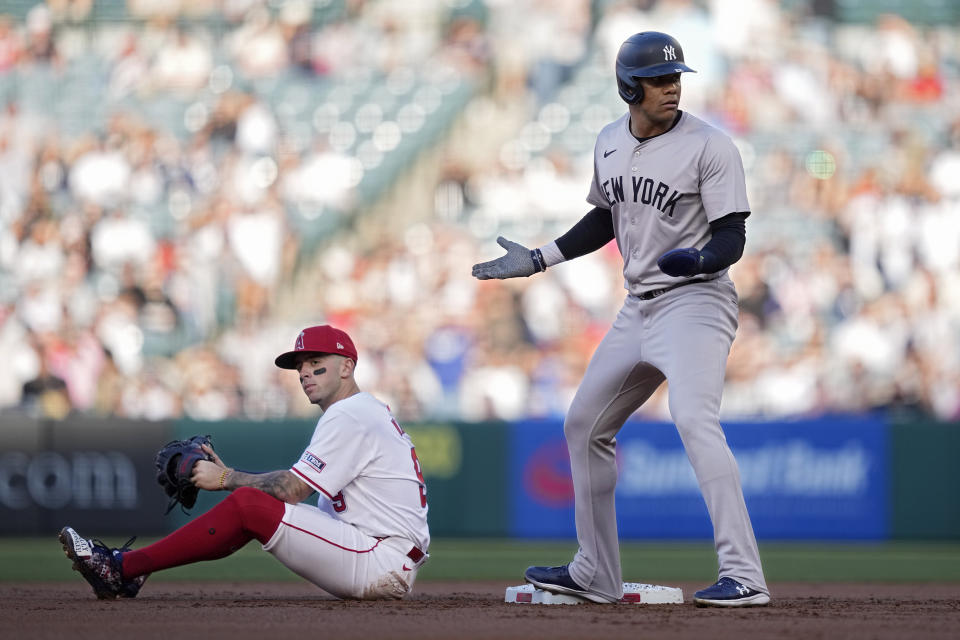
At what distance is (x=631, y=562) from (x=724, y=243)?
4711 millimetres

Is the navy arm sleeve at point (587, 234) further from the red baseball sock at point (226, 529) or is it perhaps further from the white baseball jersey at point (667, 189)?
the red baseball sock at point (226, 529)

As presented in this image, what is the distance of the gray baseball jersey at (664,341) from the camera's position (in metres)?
4.91

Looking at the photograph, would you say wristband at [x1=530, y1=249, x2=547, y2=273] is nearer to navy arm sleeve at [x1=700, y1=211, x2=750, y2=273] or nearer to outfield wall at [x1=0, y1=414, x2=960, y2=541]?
navy arm sleeve at [x1=700, y1=211, x2=750, y2=273]

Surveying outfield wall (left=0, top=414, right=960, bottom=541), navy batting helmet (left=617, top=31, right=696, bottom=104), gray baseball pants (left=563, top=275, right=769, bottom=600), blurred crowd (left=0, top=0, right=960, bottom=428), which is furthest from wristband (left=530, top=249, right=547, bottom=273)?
blurred crowd (left=0, top=0, right=960, bottom=428)

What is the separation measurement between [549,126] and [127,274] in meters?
4.72

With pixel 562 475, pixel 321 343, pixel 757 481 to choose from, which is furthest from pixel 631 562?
pixel 321 343

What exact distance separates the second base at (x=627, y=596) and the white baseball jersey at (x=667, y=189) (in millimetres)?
1238

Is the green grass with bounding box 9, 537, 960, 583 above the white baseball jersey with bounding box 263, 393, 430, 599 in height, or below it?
below

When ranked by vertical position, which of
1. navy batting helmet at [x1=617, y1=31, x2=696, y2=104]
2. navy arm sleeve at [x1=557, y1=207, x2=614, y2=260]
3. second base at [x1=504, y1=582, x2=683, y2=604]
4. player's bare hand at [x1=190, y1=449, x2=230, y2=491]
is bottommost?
second base at [x1=504, y1=582, x2=683, y2=604]

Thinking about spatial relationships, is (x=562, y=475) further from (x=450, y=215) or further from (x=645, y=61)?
(x=645, y=61)

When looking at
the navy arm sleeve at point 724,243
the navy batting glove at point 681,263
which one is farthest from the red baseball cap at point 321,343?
the navy arm sleeve at point 724,243

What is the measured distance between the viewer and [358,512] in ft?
17.5

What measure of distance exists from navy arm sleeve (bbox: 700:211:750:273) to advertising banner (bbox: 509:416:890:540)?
6.49 m

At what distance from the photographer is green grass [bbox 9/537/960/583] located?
316 inches
